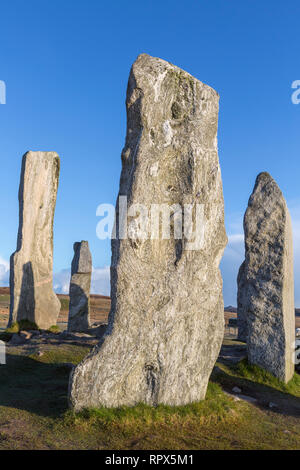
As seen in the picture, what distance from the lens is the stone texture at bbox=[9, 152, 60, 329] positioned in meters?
15.8

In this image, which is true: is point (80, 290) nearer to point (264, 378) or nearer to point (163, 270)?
point (264, 378)

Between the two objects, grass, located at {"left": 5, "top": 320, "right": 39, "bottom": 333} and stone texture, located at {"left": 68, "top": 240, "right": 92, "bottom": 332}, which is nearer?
grass, located at {"left": 5, "top": 320, "right": 39, "bottom": 333}

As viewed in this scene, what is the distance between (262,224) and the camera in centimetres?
1113

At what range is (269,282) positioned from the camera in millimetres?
10805

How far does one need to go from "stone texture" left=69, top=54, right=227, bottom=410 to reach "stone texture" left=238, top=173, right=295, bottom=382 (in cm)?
338

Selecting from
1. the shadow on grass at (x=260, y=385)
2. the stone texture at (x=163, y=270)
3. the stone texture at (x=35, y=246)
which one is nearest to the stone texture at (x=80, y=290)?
the stone texture at (x=35, y=246)

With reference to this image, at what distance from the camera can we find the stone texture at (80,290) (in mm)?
17156

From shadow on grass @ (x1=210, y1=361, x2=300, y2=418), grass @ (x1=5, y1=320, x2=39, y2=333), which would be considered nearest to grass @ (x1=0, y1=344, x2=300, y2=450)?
shadow on grass @ (x1=210, y1=361, x2=300, y2=418)

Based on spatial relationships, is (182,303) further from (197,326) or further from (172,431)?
(172,431)

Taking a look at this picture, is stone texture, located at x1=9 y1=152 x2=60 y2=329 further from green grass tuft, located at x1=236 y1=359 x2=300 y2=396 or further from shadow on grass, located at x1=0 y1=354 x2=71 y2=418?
green grass tuft, located at x1=236 y1=359 x2=300 y2=396

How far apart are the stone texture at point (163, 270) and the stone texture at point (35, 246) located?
919 centimetres

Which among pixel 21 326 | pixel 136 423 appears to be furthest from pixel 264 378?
pixel 21 326

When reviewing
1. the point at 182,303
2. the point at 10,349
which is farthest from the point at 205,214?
the point at 10,349

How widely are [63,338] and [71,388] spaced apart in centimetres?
627
